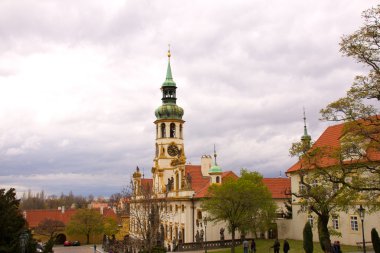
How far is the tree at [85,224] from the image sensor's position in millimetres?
71438

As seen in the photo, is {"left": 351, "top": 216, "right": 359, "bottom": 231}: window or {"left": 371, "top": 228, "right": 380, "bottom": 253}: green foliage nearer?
{"left": 371, "top": 228, "right": 380, "bottom": 253}: green foliage

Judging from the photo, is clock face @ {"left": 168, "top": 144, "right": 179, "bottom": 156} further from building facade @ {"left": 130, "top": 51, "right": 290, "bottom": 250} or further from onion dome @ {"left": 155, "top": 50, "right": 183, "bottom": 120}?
onion dome @ {"left": 155, "top": 50, "right": 183, "bottom": 120}

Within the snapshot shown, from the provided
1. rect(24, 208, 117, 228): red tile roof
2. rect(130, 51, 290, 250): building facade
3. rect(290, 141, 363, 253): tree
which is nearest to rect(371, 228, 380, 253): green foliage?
rect(290, 141, 363, 253): tree

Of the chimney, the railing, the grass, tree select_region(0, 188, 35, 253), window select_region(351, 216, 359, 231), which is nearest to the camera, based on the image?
tree select_region(0, 188, 35, 253)

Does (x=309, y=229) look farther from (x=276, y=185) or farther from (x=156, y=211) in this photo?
(x=276, y=185)

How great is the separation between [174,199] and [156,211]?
19.0 meters

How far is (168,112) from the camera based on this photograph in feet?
232

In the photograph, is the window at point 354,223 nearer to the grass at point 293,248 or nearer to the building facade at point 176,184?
the grass at point 293,248

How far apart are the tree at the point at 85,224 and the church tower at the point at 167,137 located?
41.7ft

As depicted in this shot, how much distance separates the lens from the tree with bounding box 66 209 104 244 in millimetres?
71438

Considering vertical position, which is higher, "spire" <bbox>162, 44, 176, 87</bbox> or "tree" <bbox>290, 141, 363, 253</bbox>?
"spire" <bbox>162, 44, 176, 87</bbox>

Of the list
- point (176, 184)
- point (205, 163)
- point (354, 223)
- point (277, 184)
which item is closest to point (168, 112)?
point (205, 163)

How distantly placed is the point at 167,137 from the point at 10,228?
52.5 metres

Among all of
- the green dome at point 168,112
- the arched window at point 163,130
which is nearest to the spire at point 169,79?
the green dome at point 168,112
